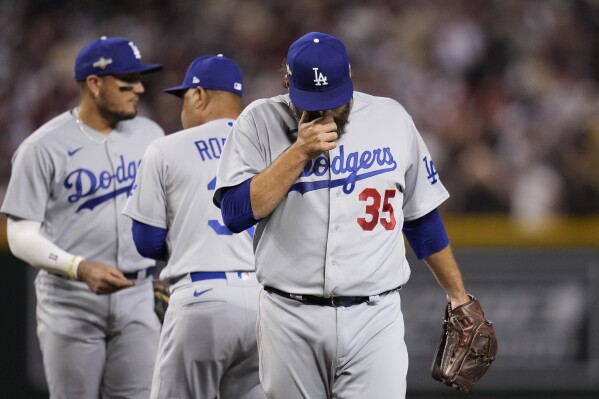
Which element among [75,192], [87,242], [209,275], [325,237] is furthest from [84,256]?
[325,237]

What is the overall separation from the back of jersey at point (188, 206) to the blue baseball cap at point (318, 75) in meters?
1.07

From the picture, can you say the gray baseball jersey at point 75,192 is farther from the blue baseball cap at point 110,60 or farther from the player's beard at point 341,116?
the player's beard at point 341,116

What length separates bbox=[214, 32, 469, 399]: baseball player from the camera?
3668 millimetres

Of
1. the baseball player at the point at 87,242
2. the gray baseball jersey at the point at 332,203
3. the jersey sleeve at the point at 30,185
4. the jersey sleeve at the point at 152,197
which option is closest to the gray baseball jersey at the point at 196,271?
the jersey sleeve at the point at 152,197

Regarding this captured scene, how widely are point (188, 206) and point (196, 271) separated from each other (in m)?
0.29

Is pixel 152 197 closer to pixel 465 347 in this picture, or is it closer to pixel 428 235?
pixel 428 235

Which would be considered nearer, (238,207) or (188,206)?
(238,207)

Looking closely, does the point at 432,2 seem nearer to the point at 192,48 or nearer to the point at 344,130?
the point at 192,48

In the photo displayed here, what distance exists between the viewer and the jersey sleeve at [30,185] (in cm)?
517

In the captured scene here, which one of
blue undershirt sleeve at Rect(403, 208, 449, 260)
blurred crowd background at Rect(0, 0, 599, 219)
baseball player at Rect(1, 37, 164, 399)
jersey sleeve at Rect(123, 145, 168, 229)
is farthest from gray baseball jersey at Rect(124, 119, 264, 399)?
blurred crowd background at Rect(0, 0, 599, 219)

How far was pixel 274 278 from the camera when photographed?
12.2 feet

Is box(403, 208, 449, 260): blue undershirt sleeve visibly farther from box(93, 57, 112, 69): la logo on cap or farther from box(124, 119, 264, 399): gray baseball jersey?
box(93, 57, 112, 69): la logo on cap

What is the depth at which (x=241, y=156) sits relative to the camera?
146 inches

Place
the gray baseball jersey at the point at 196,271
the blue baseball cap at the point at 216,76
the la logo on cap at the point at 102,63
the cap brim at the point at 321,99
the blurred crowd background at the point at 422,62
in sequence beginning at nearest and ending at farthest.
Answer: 1. the cap brim at the point at 321,99
2. the gray baseball jersey at the point at 196,271
3. the blue baseball cap at the point at 216,76
4. the la logo on cap at the point at 102,63
5. the blurred crowd background at the point at 422,62
